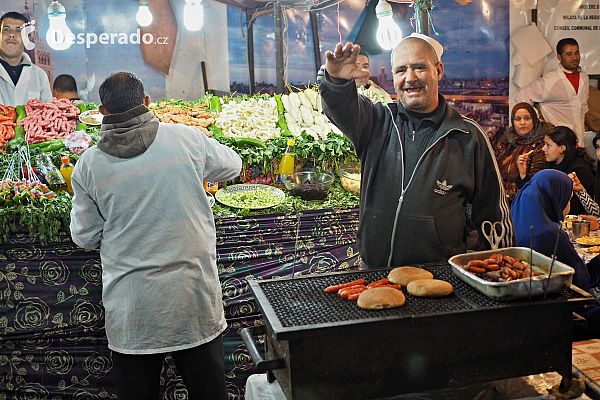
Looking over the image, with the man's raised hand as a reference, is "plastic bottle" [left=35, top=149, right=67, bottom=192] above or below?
below

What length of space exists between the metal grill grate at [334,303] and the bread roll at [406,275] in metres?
0.05

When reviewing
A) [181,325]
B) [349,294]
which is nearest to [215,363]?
[181,325]

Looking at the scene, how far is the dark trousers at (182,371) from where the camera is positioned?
9.18 feet

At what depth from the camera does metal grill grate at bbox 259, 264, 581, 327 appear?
1.76 meters

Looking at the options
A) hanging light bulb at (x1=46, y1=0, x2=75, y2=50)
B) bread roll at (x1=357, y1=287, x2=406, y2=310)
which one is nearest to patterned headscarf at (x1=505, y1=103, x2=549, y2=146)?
hanging light bulb at (x1=46, y1=0, x2=75, y2=50)

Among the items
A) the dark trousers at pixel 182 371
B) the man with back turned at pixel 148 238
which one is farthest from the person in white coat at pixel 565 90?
the dark trousers at pixel 182 371

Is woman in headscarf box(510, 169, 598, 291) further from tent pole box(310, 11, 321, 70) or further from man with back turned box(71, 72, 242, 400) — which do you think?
tent pole box(310, 11, 321, 70)

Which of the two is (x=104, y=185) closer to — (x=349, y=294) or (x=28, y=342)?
(x=349, y=294)

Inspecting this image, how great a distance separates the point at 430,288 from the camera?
1.90 metres

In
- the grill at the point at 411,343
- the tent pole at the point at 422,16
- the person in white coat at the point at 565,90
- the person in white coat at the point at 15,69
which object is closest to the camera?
the grill at the point at 411,343

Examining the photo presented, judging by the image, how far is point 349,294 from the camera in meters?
1.91

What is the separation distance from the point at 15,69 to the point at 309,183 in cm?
349

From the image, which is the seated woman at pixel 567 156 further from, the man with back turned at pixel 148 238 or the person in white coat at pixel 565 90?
the man with back turned at pixel 148 238

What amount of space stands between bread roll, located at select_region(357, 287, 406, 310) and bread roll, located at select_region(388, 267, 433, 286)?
0.50 feet
